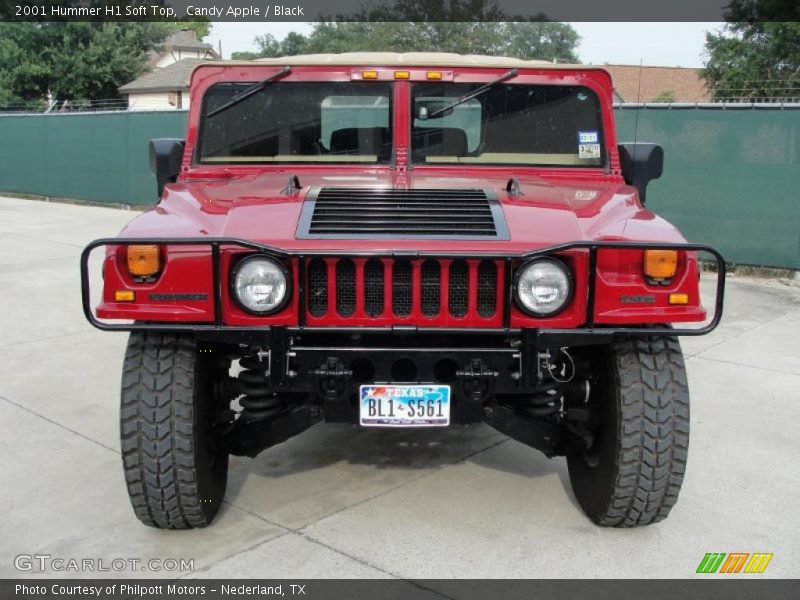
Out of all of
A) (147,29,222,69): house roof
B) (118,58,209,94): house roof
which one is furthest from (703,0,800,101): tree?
(147,29,222,69): house roof

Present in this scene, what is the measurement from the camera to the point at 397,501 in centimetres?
396

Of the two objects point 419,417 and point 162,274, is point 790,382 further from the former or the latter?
point 162,274

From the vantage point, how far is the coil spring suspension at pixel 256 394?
3.41m

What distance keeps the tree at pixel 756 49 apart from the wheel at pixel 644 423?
25975mm

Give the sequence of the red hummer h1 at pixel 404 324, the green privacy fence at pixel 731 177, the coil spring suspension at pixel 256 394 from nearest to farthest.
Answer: the red hummer h1 at pixel 404 324 → the coil spring suspension at pixel 256 394 → the green privacy fence at pixel 731 177

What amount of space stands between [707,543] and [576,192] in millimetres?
1604

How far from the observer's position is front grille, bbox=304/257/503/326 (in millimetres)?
3125

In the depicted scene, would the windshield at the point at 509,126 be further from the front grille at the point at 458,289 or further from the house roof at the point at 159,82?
the house roof at the point at 159,82

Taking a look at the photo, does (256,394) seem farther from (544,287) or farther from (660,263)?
(660,263)

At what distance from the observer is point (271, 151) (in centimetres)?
434

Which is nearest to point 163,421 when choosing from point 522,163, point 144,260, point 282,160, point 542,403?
point 144,260

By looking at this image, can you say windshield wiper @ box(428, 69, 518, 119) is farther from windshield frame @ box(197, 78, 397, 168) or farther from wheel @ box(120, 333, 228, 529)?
wheel @ box(120, 333, 228, 529)

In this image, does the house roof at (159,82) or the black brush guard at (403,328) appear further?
the house roof at (159,82)

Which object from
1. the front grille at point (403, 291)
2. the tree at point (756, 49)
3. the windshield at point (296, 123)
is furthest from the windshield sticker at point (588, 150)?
the tree at point (756, 49)
